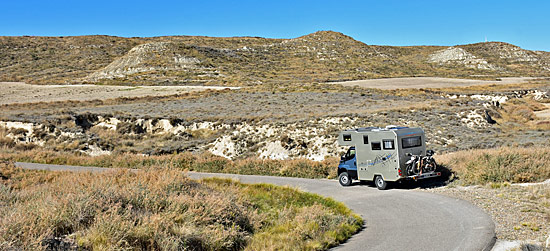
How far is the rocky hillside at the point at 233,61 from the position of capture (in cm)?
10388

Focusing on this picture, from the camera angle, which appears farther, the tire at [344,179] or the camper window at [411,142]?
the tire at [344,179]

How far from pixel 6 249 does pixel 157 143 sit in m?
34.4

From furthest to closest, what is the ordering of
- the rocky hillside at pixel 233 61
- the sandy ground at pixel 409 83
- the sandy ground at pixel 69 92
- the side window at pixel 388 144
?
the rocky hillside at pixel 233 61 → the sandy ground at pixel 409 83 → the sandy ground at pixel 69 92 → the side window at pixel 388 144

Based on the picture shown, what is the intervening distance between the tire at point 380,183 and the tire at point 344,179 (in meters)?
1.46

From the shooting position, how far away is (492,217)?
39.2 ft

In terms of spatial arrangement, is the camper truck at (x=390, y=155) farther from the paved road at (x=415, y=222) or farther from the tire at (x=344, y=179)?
the paved road at (x=415, y=222)

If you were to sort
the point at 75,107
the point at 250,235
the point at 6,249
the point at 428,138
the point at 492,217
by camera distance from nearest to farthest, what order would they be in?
the point at 6,249
the point at 250,235
the point at 492,217
the point at 428,138
the point at 75,107

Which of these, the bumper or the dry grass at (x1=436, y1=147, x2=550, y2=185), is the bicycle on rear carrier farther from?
the dry grass at (x1=436, y1=147, x2=550, y2=185)

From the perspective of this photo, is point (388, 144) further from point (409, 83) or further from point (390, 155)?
point (409, 83)

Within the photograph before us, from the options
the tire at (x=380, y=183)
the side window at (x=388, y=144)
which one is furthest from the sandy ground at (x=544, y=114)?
the side window at (x=388, y=144)

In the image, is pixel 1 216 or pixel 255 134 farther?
pixel 255 134

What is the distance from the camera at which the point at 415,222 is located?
1207cm

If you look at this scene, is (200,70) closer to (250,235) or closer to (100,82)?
(100,82)

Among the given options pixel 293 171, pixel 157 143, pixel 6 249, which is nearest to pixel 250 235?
pixel 6 249
